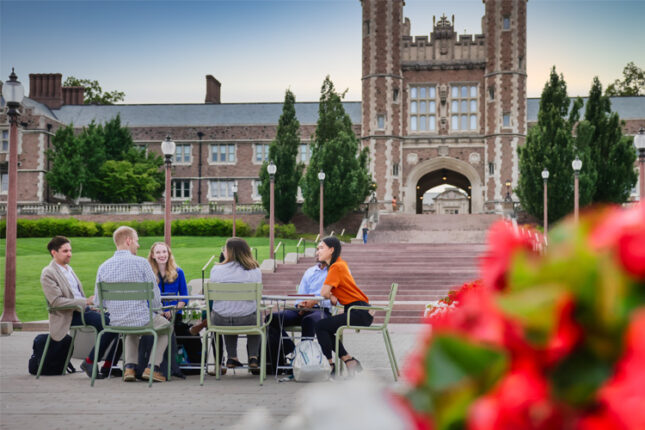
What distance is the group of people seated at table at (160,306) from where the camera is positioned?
7.02 meters

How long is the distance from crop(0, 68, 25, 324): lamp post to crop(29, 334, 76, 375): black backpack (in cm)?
518

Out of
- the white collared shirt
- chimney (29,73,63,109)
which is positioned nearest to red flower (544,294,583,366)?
the white collared shirt

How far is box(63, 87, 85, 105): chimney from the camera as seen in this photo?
5228 cm

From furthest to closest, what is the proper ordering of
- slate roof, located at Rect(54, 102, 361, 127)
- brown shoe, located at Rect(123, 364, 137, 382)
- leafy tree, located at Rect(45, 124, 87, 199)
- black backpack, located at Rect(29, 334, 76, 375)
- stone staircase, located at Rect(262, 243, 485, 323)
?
slate roof, located at Rect(54, 102, 361, 127), leafy tree, located at Rect(45, 124, 87, 199), stone staircase, located at Rect(262, 243, 485, 323), black backpack, located at Rect(29, 334, 76, 375), brown shoe, located at Rect(123, 364, 137, 382)

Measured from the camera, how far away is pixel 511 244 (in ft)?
2.27

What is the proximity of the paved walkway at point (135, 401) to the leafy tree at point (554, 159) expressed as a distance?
85.3ft

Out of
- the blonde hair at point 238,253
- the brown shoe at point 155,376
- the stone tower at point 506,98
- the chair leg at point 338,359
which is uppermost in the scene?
the stone tower at point 506,98

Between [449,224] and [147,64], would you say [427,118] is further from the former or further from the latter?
[147,64]

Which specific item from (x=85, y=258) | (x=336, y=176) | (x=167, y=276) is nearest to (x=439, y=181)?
(x=336, y=176)

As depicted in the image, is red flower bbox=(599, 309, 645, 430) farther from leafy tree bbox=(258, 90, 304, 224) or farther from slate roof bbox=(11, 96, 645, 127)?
slate roof bbox=(11, 96, 645, 127)

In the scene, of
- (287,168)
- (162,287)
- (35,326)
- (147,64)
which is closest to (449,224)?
(287,168)

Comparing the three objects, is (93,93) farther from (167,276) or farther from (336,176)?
(167,276)

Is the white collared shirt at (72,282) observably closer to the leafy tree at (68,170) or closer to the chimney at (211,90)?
the leafy tree at (68,170)

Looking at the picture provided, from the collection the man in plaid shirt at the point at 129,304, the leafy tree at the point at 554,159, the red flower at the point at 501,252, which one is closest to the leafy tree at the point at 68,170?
the leafy tree at the point at 554,159
